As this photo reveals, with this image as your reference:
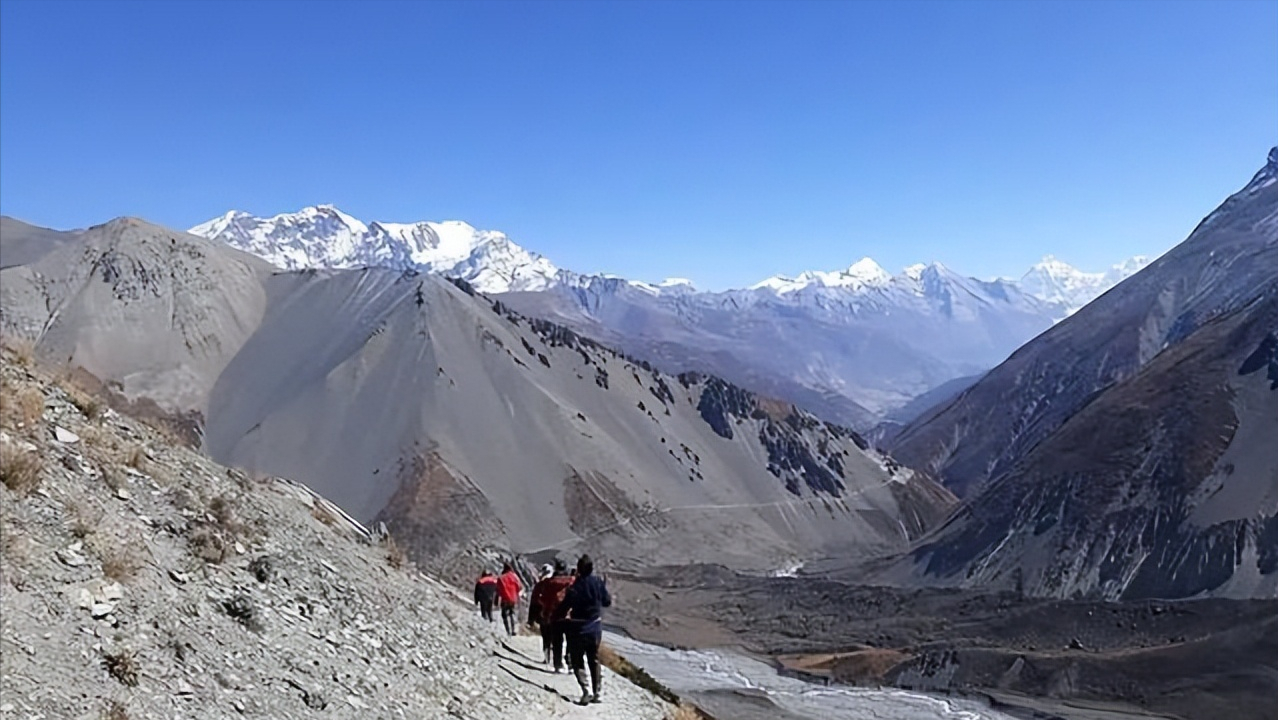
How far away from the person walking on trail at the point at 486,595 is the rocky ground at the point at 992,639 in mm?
43291

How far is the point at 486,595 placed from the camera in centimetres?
2103

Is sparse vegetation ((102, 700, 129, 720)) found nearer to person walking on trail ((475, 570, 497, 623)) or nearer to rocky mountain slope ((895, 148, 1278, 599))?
person walking on trail ((475, 570, 497, 623))

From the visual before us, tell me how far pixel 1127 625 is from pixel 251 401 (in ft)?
287

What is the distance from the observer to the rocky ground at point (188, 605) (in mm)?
8727

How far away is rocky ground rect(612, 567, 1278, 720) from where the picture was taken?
5594cm

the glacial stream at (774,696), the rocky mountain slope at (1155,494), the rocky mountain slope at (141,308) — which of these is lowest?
the glacial stream at (774,696)

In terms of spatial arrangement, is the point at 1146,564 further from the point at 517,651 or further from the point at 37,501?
the point at 37,501

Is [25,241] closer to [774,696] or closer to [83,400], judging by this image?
[774,696]

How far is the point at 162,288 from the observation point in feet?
411

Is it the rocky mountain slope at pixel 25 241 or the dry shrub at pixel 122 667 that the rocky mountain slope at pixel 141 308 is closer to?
the rocky mountain slope at pixel 25 241

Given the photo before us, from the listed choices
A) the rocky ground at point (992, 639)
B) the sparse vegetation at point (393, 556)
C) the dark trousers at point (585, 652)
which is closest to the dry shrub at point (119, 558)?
the dark trousers at point (585, 652)

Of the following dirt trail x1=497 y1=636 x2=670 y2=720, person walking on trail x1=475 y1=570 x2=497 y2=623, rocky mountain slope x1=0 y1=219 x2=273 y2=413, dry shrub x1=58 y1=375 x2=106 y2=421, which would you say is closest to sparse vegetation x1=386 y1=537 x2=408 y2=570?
dirt trail x1=497 y1=636 x2=670 y2=720

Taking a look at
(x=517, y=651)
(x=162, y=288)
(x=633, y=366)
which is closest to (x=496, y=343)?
(x=633, y=366)

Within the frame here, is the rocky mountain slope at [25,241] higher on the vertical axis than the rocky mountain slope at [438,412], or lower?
higher
